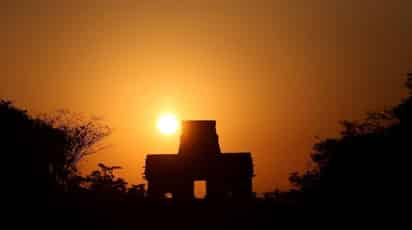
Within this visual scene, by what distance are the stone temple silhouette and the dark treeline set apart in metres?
1.25

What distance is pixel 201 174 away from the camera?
32.5m

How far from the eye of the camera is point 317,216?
22.4 metres

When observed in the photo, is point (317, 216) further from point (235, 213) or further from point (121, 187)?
point (121, 187)

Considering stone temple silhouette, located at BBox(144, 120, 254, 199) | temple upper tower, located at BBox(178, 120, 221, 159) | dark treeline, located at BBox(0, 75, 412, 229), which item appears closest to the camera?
dark treeline, located at BBox(0, 75, 412, 229)

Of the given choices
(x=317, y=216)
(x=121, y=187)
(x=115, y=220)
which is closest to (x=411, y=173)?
(x=317, y=216)

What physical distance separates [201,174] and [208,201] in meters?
Answer: 5.67

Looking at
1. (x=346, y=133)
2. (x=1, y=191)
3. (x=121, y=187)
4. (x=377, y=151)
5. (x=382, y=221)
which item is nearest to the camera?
(x=382, y=221)

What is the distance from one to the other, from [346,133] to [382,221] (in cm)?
1584

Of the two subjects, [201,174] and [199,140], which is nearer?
[201,174]

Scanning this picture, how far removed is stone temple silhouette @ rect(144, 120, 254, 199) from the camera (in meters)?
32.2

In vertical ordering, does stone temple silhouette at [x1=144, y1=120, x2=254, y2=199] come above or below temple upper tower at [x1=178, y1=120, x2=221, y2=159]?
below

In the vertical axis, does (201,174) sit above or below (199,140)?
below

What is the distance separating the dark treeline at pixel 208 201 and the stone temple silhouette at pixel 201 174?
125 centimetres

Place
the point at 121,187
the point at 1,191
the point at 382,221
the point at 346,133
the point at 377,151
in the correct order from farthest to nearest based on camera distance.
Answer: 1. the point at 346,133
2. the point at 121,187
3. the point at 377,151
4. the point at 1,191
5. the point at 382,221
